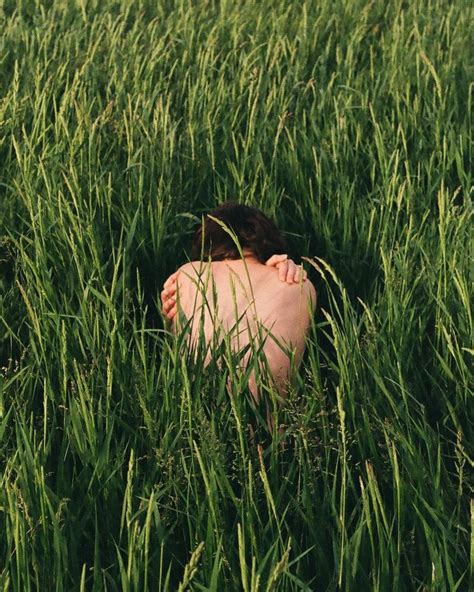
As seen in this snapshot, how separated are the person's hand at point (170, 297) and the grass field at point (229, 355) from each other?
0.07 metres

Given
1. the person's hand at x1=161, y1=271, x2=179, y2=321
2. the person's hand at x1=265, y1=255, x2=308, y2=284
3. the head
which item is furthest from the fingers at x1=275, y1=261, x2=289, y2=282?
the person's hand at x1=161, y1=271, x2=179, y2=321

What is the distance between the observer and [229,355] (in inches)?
75.5

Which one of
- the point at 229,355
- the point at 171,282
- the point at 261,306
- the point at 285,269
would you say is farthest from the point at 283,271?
the point at 229,355

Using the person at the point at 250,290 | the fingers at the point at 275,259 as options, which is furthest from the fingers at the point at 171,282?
the fingers at the point at 275,259

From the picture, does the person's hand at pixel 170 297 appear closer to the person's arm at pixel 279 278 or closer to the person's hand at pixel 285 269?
the person's arm at pixel 279 278

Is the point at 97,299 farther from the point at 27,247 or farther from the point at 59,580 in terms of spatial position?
the point at 59,580

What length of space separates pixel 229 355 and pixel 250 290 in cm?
51

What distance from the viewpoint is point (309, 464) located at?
5.80ft

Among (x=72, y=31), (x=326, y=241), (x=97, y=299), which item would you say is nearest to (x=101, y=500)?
(x=97, y=299)

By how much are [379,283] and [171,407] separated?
97 cm

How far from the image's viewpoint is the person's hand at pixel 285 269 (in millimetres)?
2479

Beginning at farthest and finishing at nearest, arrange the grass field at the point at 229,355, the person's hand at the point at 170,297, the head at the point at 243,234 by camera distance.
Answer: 1. the head at the point at 243,234
2. the person's hand at the point at 170,297
3. the grass field at the point at 229,355

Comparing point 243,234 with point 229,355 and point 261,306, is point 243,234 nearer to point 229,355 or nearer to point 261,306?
point 261,306

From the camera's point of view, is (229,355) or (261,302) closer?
(229,355)
